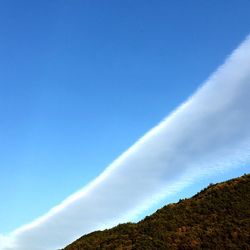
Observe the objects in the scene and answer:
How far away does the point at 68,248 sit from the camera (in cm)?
4128

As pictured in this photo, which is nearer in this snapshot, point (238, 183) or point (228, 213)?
point (228, 213)

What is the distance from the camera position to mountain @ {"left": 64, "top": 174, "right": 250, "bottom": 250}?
36.0 metres

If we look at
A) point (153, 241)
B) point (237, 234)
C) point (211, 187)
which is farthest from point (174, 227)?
point (211, 187)

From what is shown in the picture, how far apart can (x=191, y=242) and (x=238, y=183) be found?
11.0 metres

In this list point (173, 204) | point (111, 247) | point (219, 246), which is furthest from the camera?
point (173, 204)

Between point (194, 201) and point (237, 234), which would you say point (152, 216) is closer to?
point (194, 201)

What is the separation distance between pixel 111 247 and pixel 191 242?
6.93m

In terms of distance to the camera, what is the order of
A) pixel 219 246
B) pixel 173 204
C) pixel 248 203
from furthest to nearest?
1. pixel 173 204
2. pixel 248 203
3. pixel 219 246

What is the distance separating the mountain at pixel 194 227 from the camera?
36031 millimetres

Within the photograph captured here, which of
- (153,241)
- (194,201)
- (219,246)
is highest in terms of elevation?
(194,201)

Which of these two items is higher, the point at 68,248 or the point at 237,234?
the point at 68,248

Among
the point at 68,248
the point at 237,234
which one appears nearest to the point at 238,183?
the point at 237,234

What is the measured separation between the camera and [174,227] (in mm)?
38469

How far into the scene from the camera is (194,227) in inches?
1494
